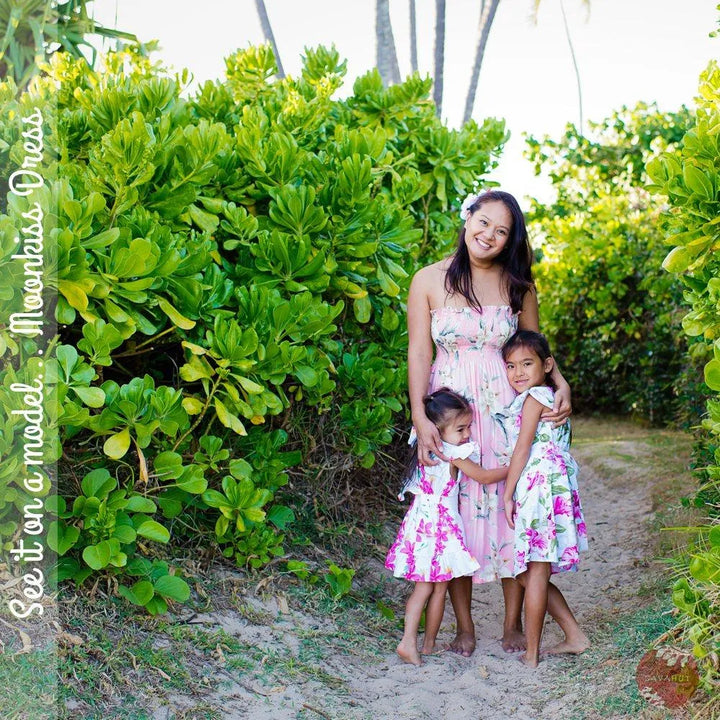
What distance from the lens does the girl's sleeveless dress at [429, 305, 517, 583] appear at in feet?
13.6

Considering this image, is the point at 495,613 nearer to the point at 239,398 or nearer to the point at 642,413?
the point at 239,398

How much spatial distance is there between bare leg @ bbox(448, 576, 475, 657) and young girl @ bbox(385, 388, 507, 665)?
11 centimetres

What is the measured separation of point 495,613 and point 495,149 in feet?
9.91

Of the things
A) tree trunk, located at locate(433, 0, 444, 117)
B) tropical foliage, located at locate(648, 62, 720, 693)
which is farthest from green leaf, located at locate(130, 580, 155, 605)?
tree trunk, located at locate(433, 0, 444, 117)

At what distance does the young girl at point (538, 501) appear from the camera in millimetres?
3951

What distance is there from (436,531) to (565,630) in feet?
2.36

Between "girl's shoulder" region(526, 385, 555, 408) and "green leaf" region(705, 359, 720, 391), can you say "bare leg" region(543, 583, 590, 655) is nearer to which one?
"girl's shoulder" region(526, 385, 555, 408)

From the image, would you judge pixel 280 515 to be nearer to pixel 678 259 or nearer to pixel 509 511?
pixel 509 511

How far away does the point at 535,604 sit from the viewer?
3.94 metres

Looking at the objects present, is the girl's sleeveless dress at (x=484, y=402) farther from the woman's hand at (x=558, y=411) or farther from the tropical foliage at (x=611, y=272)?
the tropical foliage at (x=611, y=272)

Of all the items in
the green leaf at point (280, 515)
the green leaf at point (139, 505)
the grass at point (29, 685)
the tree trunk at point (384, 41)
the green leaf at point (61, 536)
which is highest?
the tree trunk at point (384, 41)

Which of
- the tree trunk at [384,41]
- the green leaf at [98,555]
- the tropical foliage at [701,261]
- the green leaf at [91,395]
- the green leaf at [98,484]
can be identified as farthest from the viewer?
the tree trunk at [384,41]

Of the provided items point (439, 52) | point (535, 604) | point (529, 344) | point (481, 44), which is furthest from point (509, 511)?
point (481, 44)

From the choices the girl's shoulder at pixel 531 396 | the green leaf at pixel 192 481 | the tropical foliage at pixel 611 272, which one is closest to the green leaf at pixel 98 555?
the green leaf at pixel 192 481
